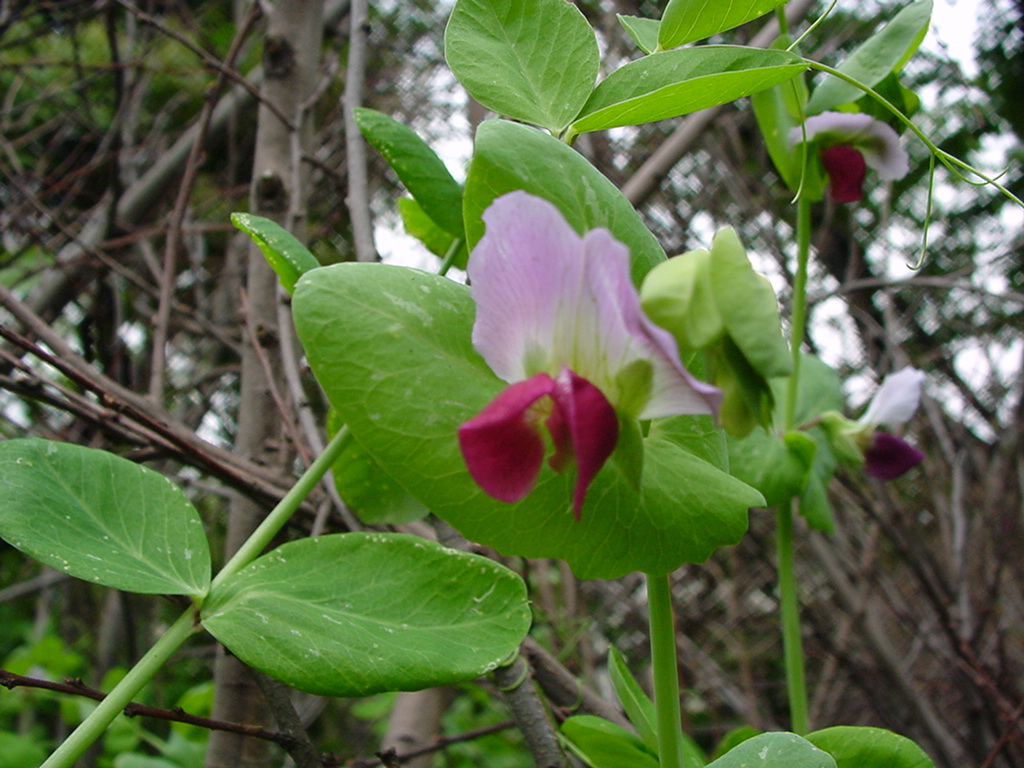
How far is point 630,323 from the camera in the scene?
0.86 feet

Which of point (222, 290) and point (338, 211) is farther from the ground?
point (338, 211)

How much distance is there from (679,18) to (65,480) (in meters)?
0.38

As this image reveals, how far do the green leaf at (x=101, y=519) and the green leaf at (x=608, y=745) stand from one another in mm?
227

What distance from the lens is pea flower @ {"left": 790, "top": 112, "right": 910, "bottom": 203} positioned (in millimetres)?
599

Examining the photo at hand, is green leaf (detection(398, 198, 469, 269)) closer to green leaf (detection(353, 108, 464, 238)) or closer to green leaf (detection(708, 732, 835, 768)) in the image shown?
green leaf (detection(353, 108, 464, 238))

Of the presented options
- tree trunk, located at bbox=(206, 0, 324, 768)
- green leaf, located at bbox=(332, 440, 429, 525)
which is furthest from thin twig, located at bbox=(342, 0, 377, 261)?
green leaf, located at bbox=(332, 440, 429, 525)

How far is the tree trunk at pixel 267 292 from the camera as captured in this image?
0.63 m

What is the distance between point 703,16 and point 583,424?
233 mm

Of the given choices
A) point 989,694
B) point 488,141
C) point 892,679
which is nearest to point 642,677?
point 892,679

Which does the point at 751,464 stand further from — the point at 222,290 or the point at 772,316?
the point at 222,290

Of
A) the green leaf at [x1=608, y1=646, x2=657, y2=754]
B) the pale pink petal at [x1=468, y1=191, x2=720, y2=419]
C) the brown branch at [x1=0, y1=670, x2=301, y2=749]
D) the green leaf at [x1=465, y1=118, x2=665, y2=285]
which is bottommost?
the brown branch at [x1=0, y1=670, x2=301, y2=749]

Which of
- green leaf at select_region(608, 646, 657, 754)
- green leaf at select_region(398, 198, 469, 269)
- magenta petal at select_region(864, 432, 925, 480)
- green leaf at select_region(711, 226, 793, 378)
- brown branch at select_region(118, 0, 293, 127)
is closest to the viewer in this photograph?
green leaf at select_region(711, 226, 793, 378)

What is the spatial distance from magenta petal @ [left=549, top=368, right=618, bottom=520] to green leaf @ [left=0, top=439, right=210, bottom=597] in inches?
8.3

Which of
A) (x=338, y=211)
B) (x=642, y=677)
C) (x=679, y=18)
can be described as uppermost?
(x=338, y=211)
